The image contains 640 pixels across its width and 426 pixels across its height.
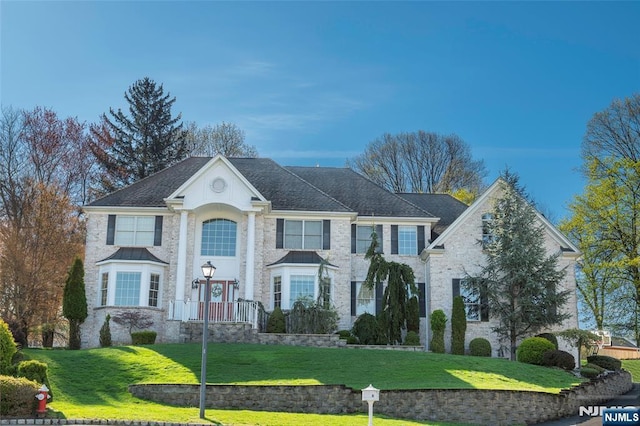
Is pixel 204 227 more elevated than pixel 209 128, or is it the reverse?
pixel 209 128

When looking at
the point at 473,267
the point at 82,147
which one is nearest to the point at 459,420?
the point at 473,267

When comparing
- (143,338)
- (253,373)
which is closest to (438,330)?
(253,373)

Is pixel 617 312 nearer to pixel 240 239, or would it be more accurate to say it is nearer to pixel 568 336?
pixel 568 336

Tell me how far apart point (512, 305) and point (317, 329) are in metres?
8.79

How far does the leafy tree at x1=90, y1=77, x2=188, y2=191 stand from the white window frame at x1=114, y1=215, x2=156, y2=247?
1646 cm

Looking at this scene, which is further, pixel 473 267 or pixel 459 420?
pixel 473 267

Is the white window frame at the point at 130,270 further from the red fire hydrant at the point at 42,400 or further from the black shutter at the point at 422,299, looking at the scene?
the red fire hydrant at the point at 42,400

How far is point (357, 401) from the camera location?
2083cm

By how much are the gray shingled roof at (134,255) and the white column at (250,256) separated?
415 cm

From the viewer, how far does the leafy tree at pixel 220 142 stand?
55312 mm

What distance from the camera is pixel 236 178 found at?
34219 millimetres

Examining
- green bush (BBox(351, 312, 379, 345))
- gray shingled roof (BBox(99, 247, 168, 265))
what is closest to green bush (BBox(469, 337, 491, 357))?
green bush (BBox(351, 312, 379, 345))

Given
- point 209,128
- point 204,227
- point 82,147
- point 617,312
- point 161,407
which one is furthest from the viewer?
point 209,128

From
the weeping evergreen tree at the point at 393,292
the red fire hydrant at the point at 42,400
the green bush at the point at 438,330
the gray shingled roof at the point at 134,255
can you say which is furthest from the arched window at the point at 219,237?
the red fire hydrant at the point at 42,400
